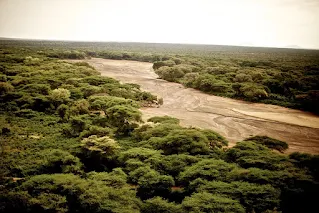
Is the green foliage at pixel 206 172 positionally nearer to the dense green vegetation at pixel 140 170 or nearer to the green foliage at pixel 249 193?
the dense green vegetation at pixel 140 170

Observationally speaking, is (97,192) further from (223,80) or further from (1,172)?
(223,80)

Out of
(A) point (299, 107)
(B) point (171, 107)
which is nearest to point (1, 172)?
(B) point (171, 107)

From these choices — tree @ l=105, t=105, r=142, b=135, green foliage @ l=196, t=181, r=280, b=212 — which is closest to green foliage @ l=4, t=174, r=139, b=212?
green foliage @ l=196, t=181, r=280, b=212

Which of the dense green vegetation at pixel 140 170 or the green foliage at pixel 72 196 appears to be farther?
the dense green vegetation at pixel 140 170

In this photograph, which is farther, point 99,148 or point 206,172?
point 99,148

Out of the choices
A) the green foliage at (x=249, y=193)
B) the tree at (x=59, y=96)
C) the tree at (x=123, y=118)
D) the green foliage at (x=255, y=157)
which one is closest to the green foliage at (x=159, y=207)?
the green foliage at (x=249, y=193)

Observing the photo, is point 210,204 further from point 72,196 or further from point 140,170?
point 72,196

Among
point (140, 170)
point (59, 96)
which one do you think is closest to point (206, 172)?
point (140, 170)
